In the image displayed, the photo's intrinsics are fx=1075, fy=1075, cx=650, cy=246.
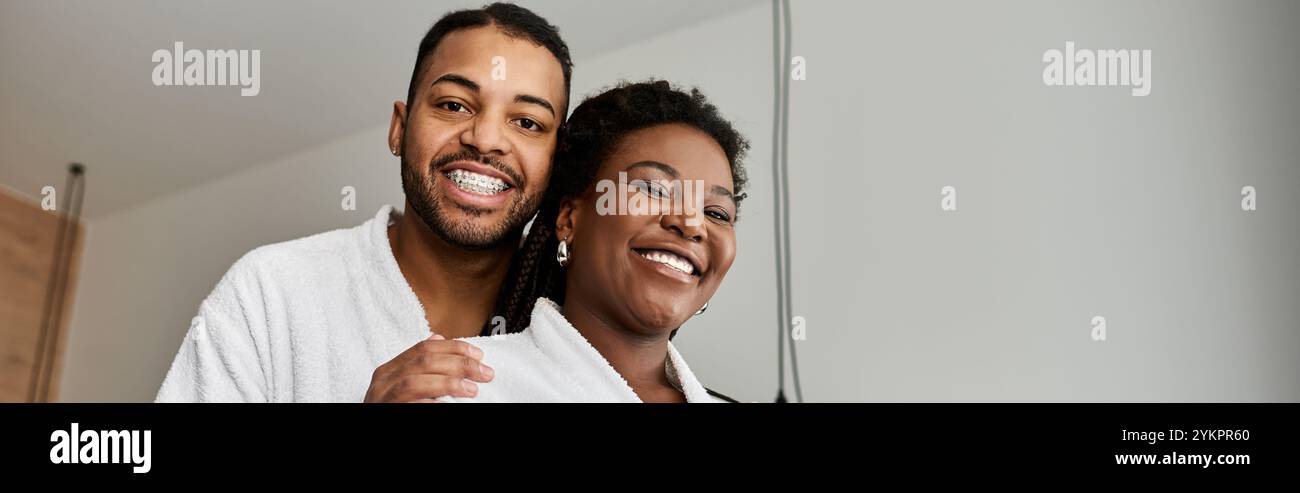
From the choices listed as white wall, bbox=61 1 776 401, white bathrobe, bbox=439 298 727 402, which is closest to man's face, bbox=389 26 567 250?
white bathrobe, bbox=439 298 727 402

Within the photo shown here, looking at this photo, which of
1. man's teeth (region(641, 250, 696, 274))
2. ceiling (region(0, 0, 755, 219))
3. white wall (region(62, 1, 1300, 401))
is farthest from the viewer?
ceiling (region(0, 0, 755, 219))

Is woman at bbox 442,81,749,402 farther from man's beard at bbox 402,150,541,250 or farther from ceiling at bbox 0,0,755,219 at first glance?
ceiling at bbox 0,0,755,219

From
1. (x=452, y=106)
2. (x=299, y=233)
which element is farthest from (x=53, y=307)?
(x=452, y=106)

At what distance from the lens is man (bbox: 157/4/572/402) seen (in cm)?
96

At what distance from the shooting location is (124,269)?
2391 millimetres

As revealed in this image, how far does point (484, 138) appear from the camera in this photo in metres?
0.95

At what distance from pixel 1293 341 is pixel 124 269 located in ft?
7.33

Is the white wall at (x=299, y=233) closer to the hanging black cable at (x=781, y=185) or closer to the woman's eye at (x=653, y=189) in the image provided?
the hanging black cable at (x=781, y=185)

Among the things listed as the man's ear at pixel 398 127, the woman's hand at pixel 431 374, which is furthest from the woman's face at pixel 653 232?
the man's ear at pixel 398 127

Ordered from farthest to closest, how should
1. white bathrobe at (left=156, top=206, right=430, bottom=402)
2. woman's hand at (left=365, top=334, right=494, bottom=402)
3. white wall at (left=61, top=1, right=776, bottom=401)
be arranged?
1. white wall at (left=61, top=1, right=776, bottom=401)
2. white bathrobe at (left=156, top=206, right=430, bottom=402)
3. woman's hand at (left=365, top=334, right=494, bottom=402)

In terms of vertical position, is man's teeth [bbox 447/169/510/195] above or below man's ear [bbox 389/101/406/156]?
below
